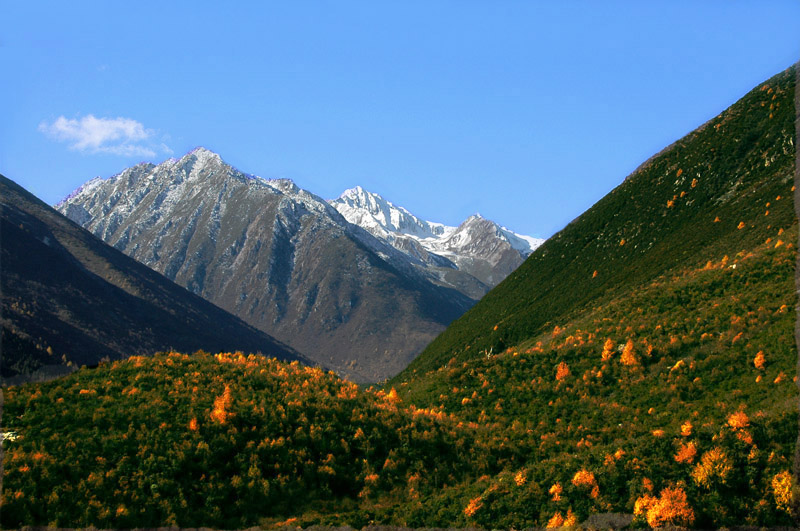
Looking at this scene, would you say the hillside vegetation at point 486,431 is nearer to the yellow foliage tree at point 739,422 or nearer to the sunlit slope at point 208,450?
the sunlit slope at point 208,450

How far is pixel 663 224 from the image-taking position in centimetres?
9462

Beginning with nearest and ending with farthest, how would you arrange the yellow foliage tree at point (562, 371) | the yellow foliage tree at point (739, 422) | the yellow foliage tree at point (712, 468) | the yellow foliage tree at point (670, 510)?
1. the yellow foliage tree at point (670, 510)
2. the yellow foliage tree at point (712, 468)
3. the yellow foliage tree at point (739, 422)
4. the yellow foliage tree at point (562, 371)

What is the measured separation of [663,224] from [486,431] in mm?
61826

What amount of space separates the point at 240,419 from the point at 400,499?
467 inches

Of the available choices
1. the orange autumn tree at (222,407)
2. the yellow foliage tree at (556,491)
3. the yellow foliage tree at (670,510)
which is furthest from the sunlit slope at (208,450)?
the yellow foliage tree at (670,510)

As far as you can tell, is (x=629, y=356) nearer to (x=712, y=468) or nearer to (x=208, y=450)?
(x=712, y=468)

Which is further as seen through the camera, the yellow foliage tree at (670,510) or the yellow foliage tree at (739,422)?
the yellow foliage tree at (739,422)

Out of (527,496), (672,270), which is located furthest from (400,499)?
(672,270)

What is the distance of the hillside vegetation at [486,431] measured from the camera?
2967 centimetres

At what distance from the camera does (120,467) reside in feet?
112

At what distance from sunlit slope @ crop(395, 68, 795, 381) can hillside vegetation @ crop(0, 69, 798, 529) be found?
5.19 meters

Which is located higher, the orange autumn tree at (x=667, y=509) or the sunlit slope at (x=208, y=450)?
the orange autumn tree at (x=667, y=509)

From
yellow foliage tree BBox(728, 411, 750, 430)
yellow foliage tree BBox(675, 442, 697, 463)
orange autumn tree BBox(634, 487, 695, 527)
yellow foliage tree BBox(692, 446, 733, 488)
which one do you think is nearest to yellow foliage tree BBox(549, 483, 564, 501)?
orange autumn tree BBox(634, 487, 695, 527)

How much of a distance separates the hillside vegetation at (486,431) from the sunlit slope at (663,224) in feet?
17.0
